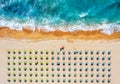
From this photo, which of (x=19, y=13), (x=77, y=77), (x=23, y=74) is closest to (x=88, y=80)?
(x=77, y=77)

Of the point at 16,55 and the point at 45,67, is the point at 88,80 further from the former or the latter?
the point at 16,55

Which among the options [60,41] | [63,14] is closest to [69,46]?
[60,41]

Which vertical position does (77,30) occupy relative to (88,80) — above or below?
above

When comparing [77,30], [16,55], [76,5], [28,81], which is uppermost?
[76,5]

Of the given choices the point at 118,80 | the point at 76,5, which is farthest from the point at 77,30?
the point at 118,80

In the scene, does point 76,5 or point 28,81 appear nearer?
point 76,5
